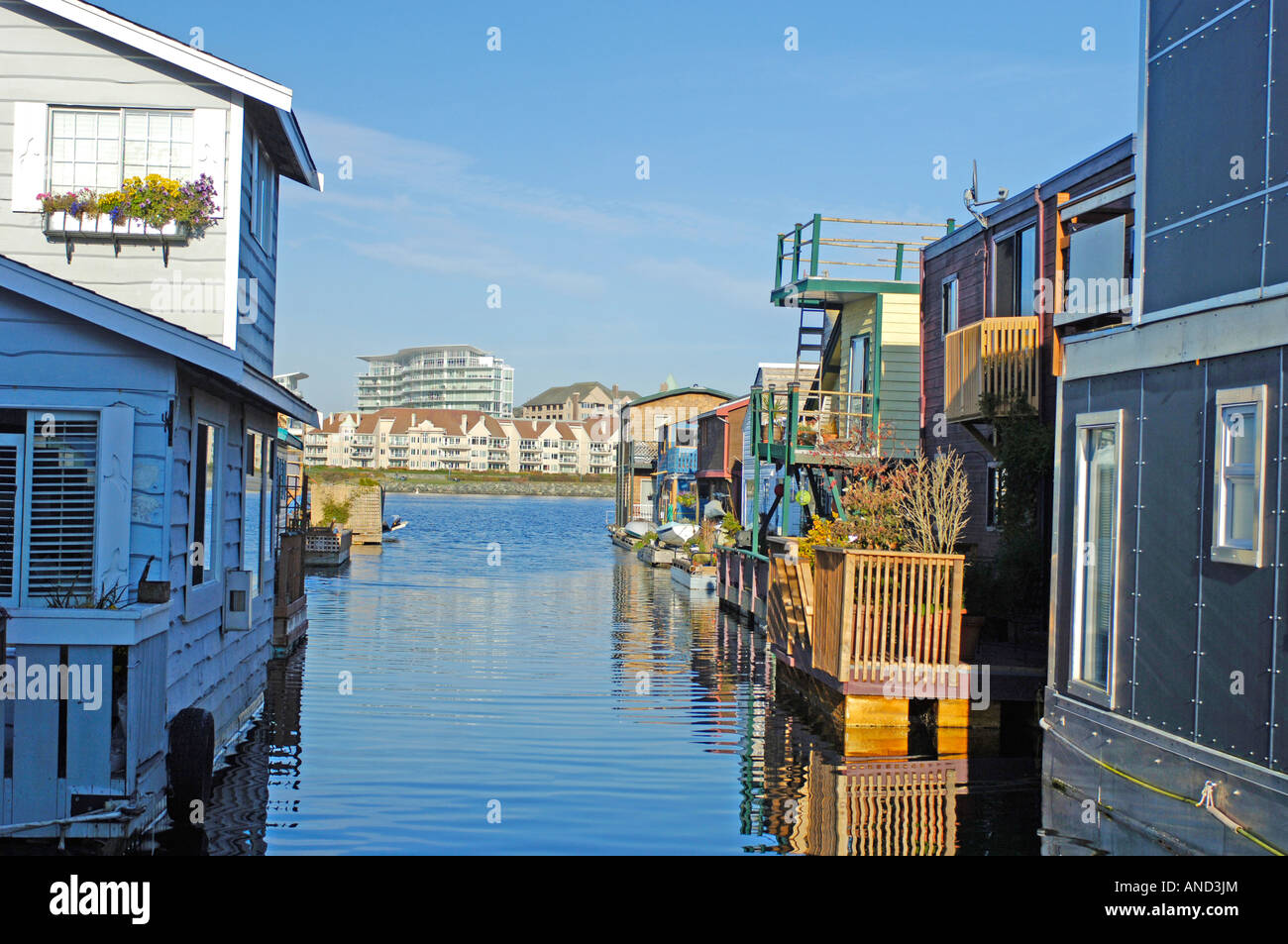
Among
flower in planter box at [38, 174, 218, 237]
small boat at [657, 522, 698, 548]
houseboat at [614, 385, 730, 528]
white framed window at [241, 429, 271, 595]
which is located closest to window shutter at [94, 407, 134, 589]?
flower in planter box at [38, 174, 218, 237]

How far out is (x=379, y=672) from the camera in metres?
20.1

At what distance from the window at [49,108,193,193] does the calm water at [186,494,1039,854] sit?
247 inches

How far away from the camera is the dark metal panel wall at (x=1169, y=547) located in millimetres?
10133

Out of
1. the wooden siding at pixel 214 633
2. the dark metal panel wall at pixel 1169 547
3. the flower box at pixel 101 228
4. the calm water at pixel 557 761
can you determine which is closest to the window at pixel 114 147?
the flower box at pixel 101 228

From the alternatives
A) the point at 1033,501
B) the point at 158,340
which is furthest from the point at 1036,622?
the point at 158,340

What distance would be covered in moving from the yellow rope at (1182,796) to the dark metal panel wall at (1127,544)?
1.80 feet

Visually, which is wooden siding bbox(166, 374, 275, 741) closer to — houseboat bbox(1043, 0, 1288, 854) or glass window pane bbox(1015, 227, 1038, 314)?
houseboat bbox(1043, 0, 1288, 854)

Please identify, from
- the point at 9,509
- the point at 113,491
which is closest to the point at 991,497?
the point at 113,491

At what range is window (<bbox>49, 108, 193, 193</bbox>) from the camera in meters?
13.4

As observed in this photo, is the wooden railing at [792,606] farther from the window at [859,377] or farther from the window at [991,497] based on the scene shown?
the window at [859,377]

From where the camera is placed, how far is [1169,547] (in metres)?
10.5

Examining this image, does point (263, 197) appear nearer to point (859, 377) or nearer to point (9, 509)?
point (9, 509)

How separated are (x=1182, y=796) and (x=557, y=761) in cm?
637

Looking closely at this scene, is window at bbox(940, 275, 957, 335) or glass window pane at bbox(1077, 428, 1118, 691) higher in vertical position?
window at bbox(940, 275, 957, 335)
